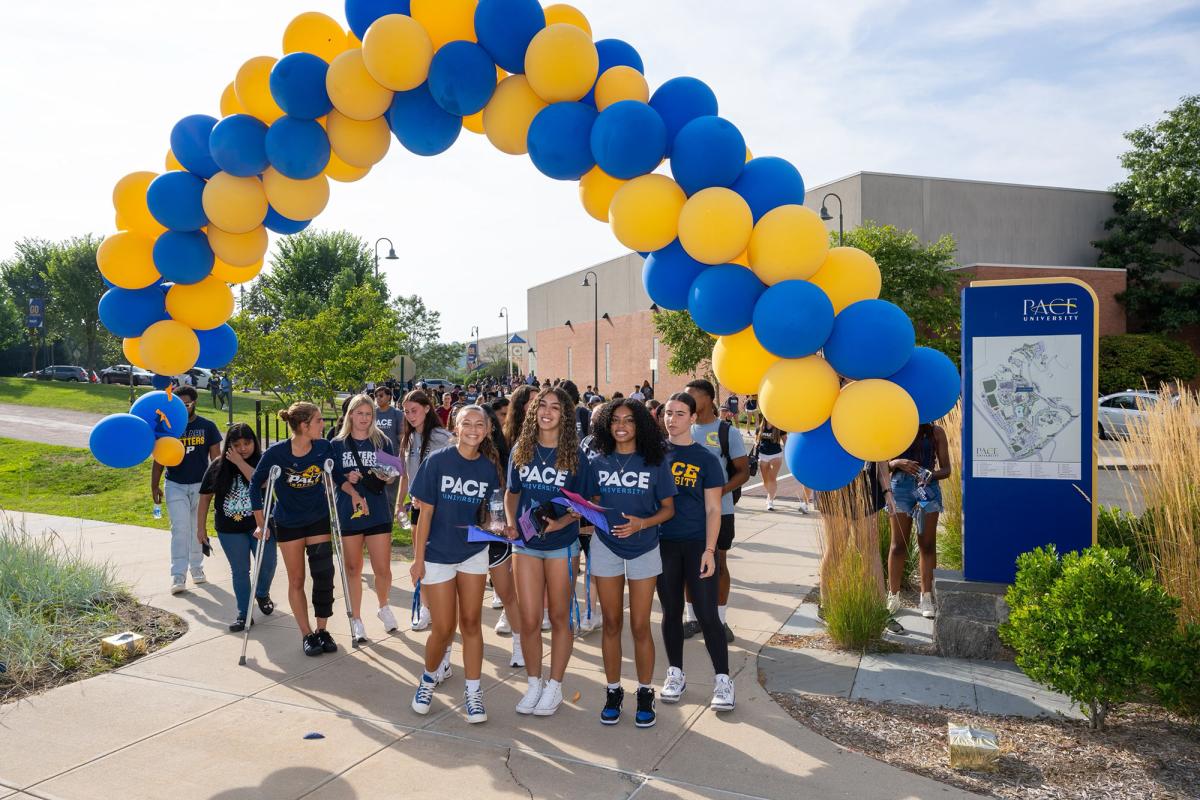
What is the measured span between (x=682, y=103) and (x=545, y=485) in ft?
7.86

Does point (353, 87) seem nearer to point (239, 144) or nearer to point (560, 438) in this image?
point (239, 144)

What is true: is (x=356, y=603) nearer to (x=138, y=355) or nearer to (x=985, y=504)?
(x=138, y=355)

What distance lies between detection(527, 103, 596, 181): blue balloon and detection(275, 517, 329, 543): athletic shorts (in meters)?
2.87

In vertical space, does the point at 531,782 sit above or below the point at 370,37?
below

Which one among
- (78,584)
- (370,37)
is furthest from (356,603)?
(370,37)

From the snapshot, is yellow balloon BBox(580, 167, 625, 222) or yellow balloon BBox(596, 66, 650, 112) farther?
yellow balloon BBox(580, 167, 625, 222)

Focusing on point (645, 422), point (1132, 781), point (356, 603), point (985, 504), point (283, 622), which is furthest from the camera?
point (283, 622)

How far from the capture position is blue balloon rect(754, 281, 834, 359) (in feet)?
14.3

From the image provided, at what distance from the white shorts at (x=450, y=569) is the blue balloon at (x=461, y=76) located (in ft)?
8.99

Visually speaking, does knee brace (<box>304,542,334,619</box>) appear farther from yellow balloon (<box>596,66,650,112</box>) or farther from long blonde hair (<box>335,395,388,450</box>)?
yellow balloon (<box>596,66,650,112</box>)

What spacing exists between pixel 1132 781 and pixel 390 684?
4042mm

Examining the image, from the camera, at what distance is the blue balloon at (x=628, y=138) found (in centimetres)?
471

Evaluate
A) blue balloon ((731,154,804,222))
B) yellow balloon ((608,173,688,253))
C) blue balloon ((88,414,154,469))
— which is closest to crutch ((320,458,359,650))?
blue balloon ((88,414,154,469))

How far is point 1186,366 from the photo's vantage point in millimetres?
34438
